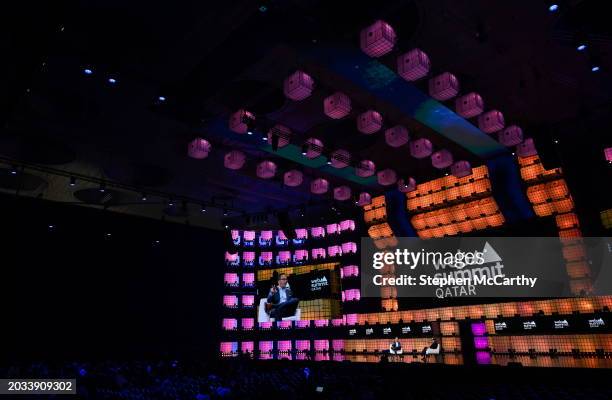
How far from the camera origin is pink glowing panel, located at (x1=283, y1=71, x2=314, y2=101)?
25.9ft

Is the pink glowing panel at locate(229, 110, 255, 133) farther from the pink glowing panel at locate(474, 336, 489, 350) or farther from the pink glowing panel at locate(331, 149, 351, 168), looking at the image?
the pink glowing panel at locate(474, 336, 489, 350)

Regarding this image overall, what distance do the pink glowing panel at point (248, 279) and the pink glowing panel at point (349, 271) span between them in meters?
4.88

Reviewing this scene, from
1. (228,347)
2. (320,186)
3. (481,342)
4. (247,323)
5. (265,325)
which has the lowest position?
(228,347)

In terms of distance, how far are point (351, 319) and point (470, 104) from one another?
35.8ft

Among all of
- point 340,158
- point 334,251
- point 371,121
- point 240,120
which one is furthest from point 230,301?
point 371,121

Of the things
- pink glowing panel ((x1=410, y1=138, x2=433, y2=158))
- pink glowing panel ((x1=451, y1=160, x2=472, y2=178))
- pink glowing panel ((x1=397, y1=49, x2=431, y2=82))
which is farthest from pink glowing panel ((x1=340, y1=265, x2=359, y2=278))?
pink glowing panel ((x1=397, y1=49, x2=431, y2=82))

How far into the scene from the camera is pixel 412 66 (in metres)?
7.28

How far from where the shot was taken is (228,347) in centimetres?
1928

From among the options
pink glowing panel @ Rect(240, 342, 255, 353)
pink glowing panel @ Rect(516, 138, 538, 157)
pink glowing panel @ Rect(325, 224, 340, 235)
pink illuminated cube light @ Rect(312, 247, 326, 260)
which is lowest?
pink glowing panel @ Rect(240, 342, 255, 353)

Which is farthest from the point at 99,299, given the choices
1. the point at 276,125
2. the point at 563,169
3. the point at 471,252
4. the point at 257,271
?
the point at 563,169

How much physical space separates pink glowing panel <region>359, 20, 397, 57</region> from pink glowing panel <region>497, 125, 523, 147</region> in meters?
5.19

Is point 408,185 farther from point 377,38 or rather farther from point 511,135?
point 377,38
